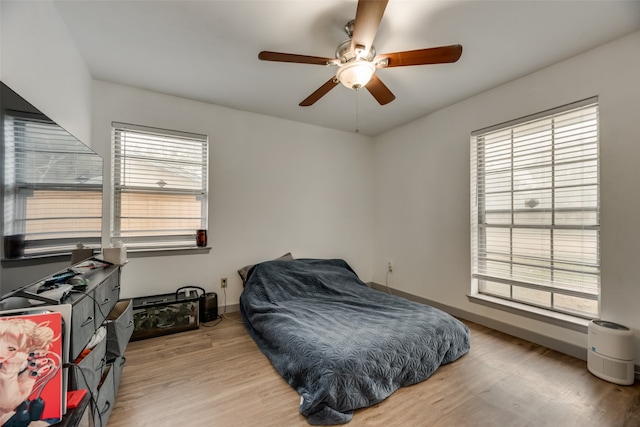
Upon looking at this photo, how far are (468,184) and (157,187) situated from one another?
3.41 m

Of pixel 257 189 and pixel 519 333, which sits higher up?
pixel 257 189

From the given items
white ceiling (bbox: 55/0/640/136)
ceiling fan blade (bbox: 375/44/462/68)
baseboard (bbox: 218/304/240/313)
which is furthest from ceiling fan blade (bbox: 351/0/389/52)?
baseboard (bbox: 218/304/240/313)

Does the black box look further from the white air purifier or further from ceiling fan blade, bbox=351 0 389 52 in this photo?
the white air purifier

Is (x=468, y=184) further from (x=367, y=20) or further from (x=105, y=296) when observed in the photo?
(x=105, y=296)

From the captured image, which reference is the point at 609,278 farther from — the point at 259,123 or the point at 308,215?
the point at 259,123

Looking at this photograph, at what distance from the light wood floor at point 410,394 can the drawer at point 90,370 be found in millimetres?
430

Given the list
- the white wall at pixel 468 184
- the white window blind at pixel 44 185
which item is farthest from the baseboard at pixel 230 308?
the white wall at pixel 468 184

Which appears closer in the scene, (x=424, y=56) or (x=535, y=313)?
(x=424, y=56)

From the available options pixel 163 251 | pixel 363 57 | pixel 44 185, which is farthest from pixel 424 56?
pixel 163 251

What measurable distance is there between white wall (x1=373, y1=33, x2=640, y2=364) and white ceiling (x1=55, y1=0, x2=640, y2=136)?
0.16 meters

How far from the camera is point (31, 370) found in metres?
0.78

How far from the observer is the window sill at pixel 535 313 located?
2.23 metres

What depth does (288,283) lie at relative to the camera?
3029mm

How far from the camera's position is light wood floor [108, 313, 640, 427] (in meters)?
1.58
